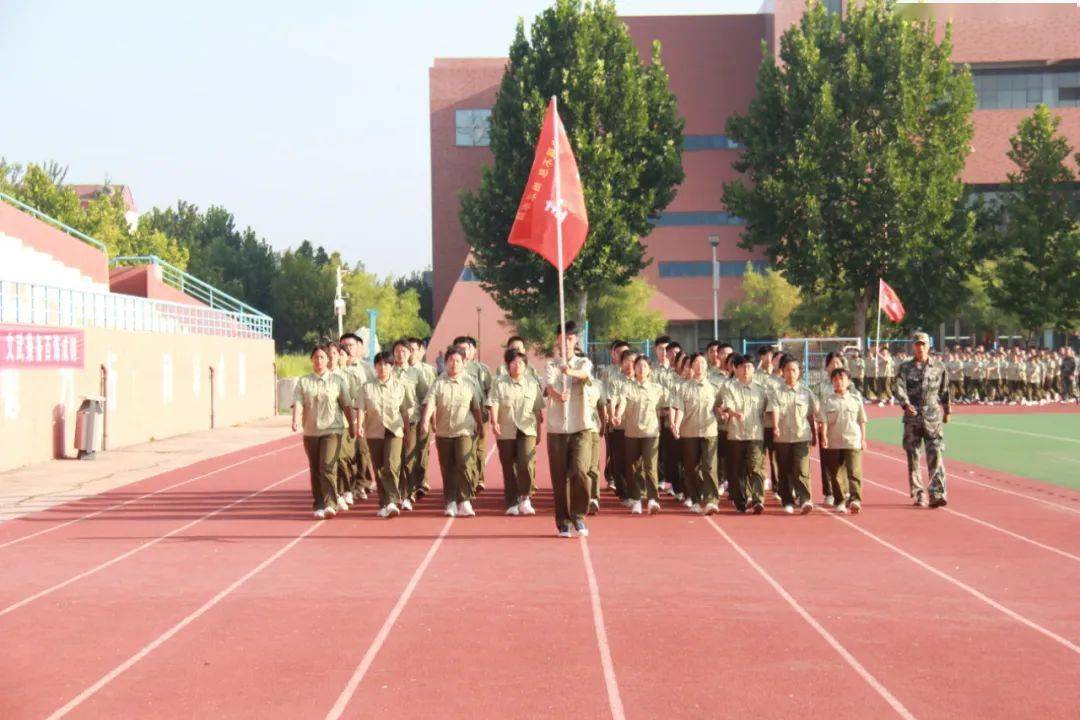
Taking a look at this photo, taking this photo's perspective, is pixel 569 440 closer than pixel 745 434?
Yes

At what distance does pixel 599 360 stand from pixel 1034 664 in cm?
3896

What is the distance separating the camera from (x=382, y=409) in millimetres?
14211

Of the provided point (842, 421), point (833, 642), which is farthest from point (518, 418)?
point (833, 642)

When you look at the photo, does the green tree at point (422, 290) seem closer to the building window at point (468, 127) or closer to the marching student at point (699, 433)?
the building window at point (468, 127)

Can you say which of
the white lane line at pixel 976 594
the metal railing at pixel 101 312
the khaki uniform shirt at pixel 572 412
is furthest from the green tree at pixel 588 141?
the white lane line at pixel 976 594

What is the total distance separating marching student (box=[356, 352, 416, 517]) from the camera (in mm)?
14062

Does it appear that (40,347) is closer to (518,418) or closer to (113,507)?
(113,507)

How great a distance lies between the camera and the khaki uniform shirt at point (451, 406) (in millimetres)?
13977

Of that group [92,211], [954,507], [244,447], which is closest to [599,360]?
[244,447]

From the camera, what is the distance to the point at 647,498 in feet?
47.4

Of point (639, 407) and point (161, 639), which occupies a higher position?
point (639, 407)

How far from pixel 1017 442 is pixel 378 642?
1976cm

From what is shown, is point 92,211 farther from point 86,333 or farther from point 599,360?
point 86,333

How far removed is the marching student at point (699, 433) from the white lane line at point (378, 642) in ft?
11.6
